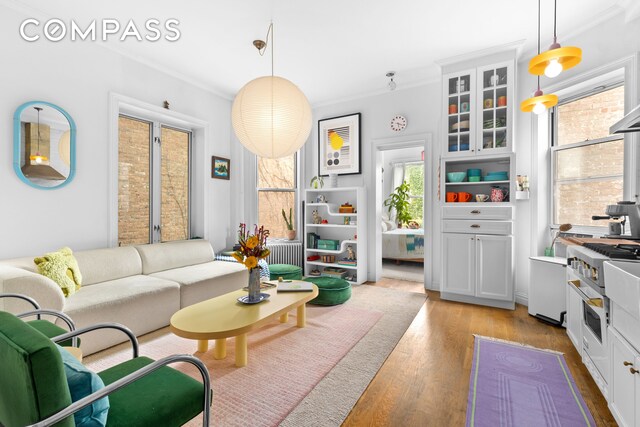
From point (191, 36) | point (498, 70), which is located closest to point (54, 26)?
point (191, 36)

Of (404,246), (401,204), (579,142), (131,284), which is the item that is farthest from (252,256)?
(401,204)

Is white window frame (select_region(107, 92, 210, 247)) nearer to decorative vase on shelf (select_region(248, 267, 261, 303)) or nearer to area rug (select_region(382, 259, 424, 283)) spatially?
decorative vase on shelf (select_region(248, 267, 261, 303))

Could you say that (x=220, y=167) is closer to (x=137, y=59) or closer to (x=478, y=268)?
(x=137, y=59)

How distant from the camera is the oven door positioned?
5.95 ft

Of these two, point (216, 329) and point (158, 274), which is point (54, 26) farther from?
point (216, 329)

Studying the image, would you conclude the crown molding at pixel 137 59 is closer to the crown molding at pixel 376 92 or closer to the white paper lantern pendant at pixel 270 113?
the crown molding at pixel 376 92

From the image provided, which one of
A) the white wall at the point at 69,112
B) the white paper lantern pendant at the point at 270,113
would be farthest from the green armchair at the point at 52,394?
the white wall at the point at 69,112

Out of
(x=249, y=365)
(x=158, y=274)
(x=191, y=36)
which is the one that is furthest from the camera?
(x=158, y=274)

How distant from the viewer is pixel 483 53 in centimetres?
359

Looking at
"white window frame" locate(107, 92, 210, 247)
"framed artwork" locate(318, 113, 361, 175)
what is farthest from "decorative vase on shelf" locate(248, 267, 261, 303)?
"framed artwork" locate(318, 113, 361, 175)

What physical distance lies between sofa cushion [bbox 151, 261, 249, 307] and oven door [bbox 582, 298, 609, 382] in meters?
3.31

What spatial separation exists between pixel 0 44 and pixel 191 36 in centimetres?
158

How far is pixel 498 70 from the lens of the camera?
11.8ft

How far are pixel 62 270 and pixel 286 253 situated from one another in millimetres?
3025
